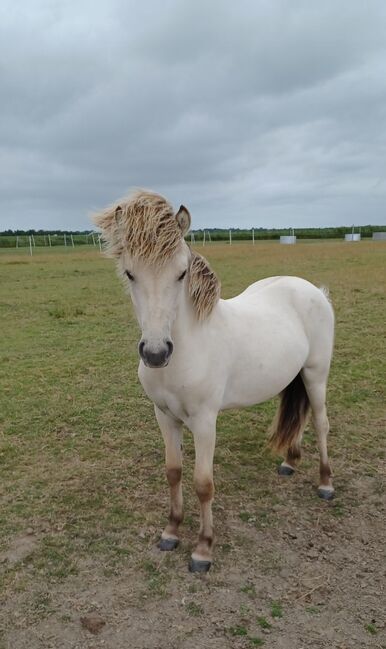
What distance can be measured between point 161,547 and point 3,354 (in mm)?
5358

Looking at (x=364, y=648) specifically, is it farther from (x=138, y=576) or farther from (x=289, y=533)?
(x=138, y=576)

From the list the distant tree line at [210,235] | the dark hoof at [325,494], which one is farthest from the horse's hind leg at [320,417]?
the distant tree line at [210,235]

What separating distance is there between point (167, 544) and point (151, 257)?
1874 mm

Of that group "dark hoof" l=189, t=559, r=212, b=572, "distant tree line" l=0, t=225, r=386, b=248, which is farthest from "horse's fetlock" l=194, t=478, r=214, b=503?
"distant tree line" l=0, t=225, r=386, b=248

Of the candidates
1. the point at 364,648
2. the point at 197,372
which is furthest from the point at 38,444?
the point at 364,648

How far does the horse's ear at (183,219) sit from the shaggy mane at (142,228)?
37 millimetres

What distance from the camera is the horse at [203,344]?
2371 millimetres

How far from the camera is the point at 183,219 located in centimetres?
249

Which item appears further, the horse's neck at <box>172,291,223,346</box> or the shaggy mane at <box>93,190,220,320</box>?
the horse's neck at <box>172,291,223,346</box>

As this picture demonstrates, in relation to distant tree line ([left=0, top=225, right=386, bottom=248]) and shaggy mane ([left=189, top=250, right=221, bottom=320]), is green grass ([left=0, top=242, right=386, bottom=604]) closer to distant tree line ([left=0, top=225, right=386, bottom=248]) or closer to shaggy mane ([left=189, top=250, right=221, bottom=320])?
shaggy mane ([left=189, top=250, right=221, bottom=320])

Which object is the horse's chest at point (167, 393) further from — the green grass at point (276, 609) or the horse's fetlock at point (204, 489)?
the green grass at point (276, 609)

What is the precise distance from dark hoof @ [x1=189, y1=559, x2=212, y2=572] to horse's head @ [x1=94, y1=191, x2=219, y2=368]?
53.2 inches

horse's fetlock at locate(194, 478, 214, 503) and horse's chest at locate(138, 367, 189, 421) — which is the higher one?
horse's chest at locate(138, 367, 189, 421)

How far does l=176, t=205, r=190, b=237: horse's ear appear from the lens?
2469 mm
